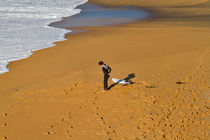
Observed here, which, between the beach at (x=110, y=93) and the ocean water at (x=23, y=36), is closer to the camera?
the beach at (x=110, y=93)

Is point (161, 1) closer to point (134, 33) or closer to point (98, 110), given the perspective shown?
point (134, 33)

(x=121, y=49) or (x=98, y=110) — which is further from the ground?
(x=121, y=49)

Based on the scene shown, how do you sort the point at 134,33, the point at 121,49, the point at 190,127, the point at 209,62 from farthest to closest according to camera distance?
the point at 134,33
the point at 121,49
the point at 209,62
the point at 190,127

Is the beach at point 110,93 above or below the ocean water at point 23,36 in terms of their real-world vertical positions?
below

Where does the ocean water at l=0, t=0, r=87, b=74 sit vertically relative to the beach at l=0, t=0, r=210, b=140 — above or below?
above

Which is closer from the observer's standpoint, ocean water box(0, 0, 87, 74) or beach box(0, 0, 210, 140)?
beach box(0, 0, 210, 140)

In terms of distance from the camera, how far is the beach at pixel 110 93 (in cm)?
759

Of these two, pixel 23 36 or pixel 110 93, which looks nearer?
pixel 110 93

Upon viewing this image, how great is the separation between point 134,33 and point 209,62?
809 centimetres

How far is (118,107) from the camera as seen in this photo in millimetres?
8828

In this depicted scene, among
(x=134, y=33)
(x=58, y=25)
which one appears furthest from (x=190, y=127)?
(x=58, y=25)

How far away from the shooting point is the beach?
759 centimetres

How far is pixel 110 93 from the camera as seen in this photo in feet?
32.4

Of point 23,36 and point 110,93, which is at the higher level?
point 23,36
